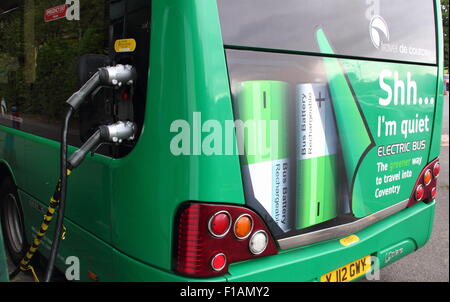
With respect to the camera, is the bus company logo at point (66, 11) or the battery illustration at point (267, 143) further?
the bus company logo at point (66, 11)

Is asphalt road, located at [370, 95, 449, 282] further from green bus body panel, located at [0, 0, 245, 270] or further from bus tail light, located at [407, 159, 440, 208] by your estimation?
green bus body panel, located at [0, 0, 245, 270]

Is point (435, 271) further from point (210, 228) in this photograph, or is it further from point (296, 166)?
point (210, 228)

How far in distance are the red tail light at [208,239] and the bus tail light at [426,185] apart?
1.69 meters

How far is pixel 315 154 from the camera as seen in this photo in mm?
2258

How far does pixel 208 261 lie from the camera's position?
193 cm

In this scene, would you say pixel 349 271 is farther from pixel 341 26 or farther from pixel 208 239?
pixel 341 26

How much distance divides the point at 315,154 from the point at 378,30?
0.99 m

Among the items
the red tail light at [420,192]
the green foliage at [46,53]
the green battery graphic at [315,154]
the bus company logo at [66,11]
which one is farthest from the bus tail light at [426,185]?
the bus company logo at [66,11]

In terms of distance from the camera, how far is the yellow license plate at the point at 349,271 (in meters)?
→ 2.42

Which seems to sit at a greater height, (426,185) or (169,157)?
(169,157)

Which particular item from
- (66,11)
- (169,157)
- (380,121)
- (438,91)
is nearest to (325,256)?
(380,121)

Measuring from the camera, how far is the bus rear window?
1928 mm

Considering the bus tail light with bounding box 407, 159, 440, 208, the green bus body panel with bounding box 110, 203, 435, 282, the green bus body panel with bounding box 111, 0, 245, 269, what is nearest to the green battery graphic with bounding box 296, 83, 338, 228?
the green bus body panel with bounding box 110, 203, 435, 282

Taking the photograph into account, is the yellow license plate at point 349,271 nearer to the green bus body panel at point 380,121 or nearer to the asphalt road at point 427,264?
the green bus body panel at point 380,121
